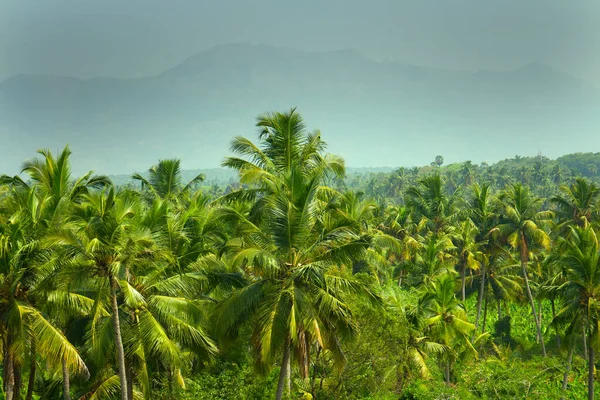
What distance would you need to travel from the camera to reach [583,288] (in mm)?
18906

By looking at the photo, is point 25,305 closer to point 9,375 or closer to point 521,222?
point 9,375

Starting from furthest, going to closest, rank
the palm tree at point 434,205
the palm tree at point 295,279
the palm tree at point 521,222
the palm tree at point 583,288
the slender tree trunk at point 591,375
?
1. the palm tree at point 434,205
2. the palm tree at point 521,222
3. the slender tree trunk at point 591,375
4. the palm tree at point 583,288
5. the palm tree at point 295,279

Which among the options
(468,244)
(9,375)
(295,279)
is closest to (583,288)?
(295,279)

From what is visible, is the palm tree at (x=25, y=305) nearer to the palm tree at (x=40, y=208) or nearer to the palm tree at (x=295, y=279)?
the palm tree at (x=40, y=208)

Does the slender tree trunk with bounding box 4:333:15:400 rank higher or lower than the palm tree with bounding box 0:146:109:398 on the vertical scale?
lower

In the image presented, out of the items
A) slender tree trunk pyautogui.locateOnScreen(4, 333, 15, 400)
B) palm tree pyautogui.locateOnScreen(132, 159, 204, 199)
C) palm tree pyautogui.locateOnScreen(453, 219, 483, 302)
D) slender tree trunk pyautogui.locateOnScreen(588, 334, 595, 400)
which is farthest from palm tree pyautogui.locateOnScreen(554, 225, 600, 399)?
palm tree pyautogui.locateOnScreen(132, 159, 204, 199)

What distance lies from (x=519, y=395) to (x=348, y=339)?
6.17 meters

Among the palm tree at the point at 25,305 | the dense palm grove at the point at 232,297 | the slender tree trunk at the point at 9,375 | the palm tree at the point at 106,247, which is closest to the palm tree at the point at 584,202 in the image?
the dense palm grove at the point at 232,297

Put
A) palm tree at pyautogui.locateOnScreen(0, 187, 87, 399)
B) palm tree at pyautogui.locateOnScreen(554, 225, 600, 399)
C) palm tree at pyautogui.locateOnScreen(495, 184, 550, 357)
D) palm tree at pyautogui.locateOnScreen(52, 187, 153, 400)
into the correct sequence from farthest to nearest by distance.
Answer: palm tree at pyautogui.locateOnScreen(495, 184, 550, 357) → palm tree at pyautogui.locateOnScreen(554, 225, 600, 399) → palm tree at pyautogui.locateOnScreen(0, 187, 87, 399) → palm tree at pyautogui.locateOnScreen(52, 187, 153, 400)

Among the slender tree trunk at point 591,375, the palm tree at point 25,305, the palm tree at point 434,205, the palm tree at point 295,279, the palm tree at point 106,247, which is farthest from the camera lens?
the palm tree at point 434,205

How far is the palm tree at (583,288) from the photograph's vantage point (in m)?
18.4

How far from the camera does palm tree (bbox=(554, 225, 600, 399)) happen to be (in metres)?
18.4

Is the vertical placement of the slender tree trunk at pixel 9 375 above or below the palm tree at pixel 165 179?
below

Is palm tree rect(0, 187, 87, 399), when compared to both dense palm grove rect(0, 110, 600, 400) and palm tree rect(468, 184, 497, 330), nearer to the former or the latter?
dense palm grove rect(0, 110, 600, 400)
